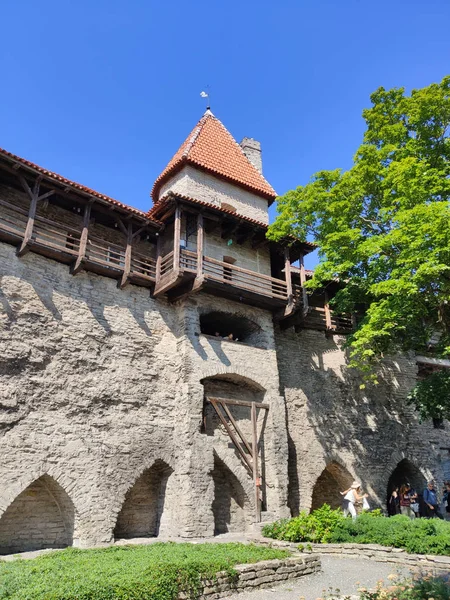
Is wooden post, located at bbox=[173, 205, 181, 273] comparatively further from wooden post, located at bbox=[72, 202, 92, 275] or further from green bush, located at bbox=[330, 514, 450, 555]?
green bush, located at bbox=[330, 514, 450, 555]

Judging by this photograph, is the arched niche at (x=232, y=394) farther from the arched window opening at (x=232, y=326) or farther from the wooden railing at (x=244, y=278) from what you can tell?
the wooden railing at (x=244, y=278)

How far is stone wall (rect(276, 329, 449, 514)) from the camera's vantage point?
16188mm

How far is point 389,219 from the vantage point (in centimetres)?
1412

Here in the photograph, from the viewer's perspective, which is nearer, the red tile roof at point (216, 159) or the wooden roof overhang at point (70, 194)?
the wooden roof overhang at point (70, 194)

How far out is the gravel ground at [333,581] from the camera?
7434 mm

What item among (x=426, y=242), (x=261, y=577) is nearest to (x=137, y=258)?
(x=426, y=242)

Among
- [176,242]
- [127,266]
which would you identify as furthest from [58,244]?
[176,242]

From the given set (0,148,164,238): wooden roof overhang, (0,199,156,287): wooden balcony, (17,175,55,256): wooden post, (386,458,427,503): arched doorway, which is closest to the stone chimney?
(0,148,164,238): wooden roof overhang

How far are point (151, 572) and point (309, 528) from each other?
19.5 ft

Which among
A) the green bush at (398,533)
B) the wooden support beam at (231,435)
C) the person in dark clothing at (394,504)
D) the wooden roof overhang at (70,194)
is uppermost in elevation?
the wooden roof overhang at (70,194)

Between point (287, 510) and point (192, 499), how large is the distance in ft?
11.3

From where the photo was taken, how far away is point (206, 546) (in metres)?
9.85

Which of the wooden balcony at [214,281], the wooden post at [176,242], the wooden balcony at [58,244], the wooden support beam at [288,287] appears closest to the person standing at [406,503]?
the wooden support beam at [288,287]

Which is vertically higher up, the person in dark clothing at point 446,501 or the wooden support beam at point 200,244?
the wooden support beam at point 200,244
